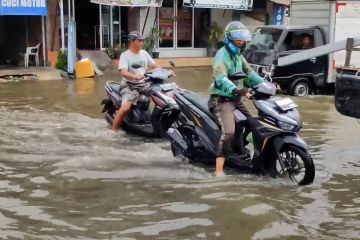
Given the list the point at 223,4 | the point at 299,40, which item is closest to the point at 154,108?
the point at 299,40

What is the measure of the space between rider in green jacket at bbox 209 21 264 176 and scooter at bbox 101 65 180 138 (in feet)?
3.97

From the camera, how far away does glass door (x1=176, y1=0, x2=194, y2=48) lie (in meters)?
22.2

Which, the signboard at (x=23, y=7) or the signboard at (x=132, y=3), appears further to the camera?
the signboard at (x=132, y=3)

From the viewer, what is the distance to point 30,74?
16.0 meters

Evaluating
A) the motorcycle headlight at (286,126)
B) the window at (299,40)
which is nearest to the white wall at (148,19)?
the window at (299,40)

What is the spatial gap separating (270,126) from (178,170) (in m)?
1.27

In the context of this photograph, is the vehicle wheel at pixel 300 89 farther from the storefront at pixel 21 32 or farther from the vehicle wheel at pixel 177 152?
the storefront at pixel 21 32

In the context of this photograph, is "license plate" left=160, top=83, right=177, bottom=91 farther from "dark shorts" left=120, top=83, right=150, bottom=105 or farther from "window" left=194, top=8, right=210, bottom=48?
"window" left=194, top=8, right=210, bottom=48

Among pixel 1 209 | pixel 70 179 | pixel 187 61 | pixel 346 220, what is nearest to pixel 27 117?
pixel 70 179

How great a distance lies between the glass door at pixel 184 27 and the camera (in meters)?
22.2

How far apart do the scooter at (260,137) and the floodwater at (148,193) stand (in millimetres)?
162

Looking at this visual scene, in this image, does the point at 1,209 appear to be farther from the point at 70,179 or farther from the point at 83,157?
the point at 83,157

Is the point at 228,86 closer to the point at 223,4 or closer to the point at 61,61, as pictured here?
the point at 61,61

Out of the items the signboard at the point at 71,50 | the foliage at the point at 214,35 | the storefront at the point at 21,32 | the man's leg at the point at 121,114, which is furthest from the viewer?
the foliage at the point at 214,35
